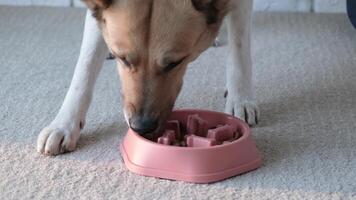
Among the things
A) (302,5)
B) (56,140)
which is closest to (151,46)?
(56,140)

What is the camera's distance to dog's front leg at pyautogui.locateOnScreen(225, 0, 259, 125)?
2002mm

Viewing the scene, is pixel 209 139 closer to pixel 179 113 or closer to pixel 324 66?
pixel 179 113

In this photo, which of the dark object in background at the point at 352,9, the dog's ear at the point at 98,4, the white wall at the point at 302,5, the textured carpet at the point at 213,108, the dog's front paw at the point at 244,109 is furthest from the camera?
the white wall at the point at 302,5

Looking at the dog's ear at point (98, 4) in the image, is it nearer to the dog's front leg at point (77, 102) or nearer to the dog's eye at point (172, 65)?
the dog's front leg at point (77, 102)

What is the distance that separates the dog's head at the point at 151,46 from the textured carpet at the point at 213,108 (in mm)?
166

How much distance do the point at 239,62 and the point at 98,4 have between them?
0.55 metres

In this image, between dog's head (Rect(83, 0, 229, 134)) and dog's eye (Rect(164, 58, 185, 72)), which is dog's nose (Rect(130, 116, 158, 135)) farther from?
dog's eye (Rect(164, 58, 185, 72))

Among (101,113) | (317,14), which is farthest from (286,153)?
(317,14)

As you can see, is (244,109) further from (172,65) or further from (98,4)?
(98,4)

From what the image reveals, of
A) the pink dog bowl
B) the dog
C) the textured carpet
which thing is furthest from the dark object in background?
the pink dog bowl

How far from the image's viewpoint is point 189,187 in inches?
60.1

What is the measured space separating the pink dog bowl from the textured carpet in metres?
0.02

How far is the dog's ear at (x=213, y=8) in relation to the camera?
1653 millimetres

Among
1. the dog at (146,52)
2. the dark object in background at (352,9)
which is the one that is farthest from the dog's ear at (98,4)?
the dark object in background at (352,9)
